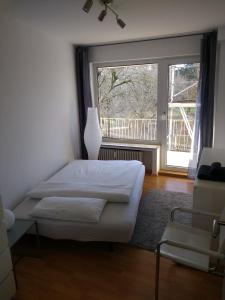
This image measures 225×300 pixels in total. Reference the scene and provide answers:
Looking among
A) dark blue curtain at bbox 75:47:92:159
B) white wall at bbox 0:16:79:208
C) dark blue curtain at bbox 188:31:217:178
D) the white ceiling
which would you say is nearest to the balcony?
dark blue curtain at bbox 188:31:217:178

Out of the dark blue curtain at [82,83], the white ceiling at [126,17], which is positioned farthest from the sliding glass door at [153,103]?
the white ceiling at [126,17]

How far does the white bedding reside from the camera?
2.50 meters

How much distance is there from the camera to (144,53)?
3.70 m

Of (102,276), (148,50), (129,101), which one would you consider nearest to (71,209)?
(102,276)

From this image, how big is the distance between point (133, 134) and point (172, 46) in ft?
5.35

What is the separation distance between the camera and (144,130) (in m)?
4.22

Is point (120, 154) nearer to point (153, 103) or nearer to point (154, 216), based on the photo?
point (153, 103)

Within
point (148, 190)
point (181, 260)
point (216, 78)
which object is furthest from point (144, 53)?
point (181, 260)

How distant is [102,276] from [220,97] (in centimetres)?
276

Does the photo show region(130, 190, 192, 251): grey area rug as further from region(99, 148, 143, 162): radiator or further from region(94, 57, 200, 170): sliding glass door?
region(94, 57, 200, 170): sliding glass door

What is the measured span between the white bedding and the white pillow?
18 centimetres

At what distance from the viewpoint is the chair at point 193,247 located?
1.46 meters

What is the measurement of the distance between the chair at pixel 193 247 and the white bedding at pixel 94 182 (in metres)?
0.72

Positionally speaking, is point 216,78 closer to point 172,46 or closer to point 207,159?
point 172,46
